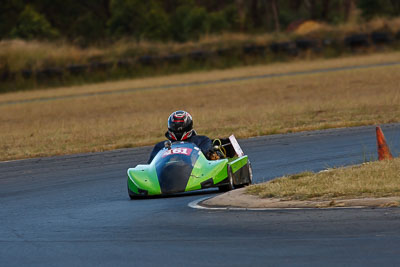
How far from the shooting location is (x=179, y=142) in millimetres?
12289

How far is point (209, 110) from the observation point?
29.9 m

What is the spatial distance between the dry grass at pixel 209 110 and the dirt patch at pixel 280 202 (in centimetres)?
1027

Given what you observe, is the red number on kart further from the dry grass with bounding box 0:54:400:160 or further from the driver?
the dry grass with bounding box 0:54:400:160

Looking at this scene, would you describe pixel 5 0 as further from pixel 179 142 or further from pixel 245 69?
pixel 179 142

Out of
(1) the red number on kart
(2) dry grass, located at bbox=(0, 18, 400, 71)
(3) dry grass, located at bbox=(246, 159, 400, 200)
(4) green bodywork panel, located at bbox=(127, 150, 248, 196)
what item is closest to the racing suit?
(4) green bodywork panel, located at bbox=(127, 150, 248, 196)

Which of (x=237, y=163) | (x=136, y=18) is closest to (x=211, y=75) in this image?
(x=136, y=18)

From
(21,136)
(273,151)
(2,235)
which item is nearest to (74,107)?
(21,136)

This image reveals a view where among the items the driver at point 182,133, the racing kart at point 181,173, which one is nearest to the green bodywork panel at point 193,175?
the racing kart at point 181,173

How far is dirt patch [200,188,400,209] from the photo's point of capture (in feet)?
30.1

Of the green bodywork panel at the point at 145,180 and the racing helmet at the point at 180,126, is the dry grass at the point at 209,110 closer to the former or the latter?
the racing helmet at the point at 180,126

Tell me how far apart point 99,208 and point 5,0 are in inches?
2392

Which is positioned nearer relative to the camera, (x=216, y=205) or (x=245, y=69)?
(x=216, y=205)

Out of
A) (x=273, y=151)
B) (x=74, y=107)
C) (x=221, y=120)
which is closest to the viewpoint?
(x=273, y=151)

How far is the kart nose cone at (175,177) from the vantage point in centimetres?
1146
